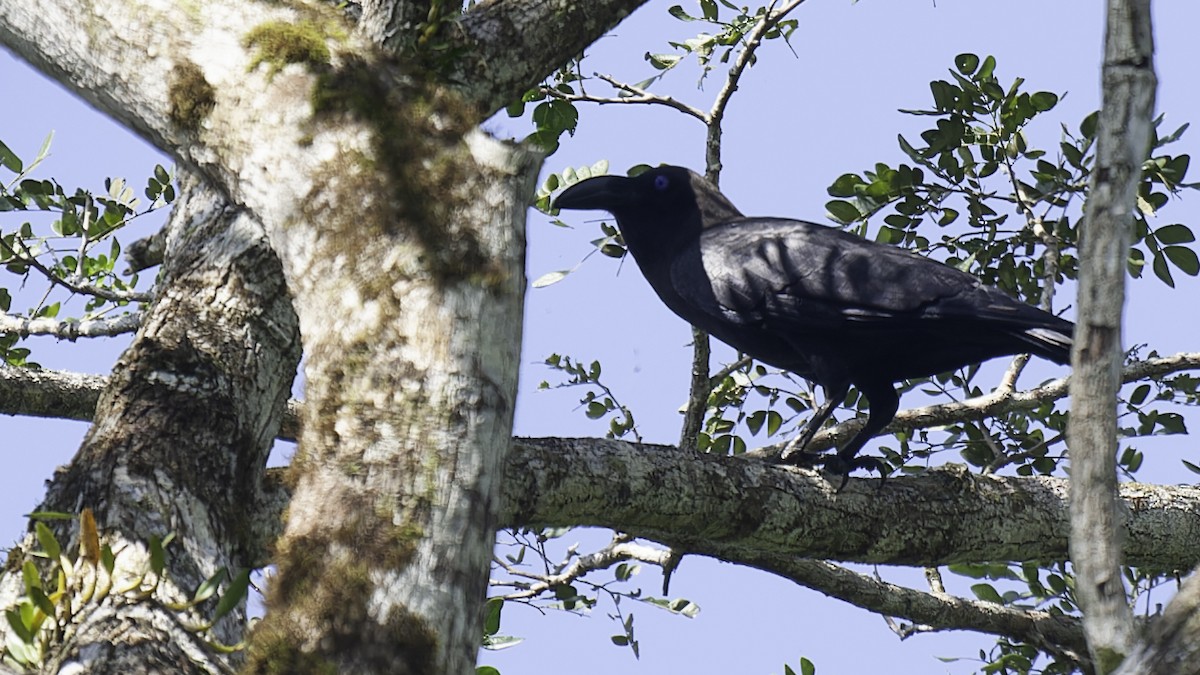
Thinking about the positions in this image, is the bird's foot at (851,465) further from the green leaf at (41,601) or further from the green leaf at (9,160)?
the green leaf at (9,160)

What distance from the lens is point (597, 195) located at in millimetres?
5965

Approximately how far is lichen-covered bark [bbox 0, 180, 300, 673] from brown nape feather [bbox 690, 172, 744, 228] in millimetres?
3068

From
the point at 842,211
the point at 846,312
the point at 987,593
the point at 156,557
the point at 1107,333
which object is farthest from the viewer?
the point at 842,211

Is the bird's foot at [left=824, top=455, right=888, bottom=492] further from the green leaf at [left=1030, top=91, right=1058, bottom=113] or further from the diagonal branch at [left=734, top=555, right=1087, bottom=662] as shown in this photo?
the green leaf at [left=1030, top=91, right=1058, bottom=113]

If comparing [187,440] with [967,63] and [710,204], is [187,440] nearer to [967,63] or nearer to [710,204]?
[967,63]

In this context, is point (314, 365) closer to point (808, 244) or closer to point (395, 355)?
point (395, 355)

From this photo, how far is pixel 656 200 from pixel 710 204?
0.82 feet

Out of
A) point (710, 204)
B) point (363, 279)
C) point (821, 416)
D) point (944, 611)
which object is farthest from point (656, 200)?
point (363, 279)

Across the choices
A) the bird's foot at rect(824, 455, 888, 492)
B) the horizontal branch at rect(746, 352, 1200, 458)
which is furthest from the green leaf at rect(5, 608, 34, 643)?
the horizontal branch at rect(746, 352, 1200, 458)

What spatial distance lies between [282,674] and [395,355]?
46 cm

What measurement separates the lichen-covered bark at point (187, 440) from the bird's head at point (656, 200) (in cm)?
279

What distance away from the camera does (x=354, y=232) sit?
2062 millimetres

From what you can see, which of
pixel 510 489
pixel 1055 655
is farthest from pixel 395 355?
pixel 1055 655

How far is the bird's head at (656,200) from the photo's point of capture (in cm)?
596
